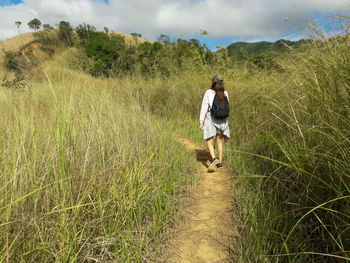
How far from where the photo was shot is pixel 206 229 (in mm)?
2154

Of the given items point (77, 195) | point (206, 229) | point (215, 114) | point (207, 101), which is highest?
point (207, 101)

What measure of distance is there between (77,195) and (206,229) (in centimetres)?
131

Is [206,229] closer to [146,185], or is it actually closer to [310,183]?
[146,185]

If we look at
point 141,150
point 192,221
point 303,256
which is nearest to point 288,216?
point 303,256

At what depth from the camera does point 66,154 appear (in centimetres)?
179

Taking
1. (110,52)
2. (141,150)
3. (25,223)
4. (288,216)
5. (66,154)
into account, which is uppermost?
(110,52)

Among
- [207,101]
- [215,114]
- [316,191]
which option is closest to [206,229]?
[316,191]

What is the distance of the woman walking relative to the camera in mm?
3697

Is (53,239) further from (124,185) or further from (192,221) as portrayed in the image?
(192,221)

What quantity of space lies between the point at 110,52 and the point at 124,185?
13.1 meters

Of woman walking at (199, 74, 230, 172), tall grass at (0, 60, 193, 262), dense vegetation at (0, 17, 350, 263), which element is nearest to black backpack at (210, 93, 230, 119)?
woman walking at (199, 74, 230, 172)

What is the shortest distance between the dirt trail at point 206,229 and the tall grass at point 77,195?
0.20 metres

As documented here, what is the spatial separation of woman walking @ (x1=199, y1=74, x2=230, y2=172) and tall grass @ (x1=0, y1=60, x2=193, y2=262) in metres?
1.39

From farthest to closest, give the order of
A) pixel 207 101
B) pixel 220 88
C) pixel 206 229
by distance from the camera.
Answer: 1. pixel 207 101
2. pixel 220 88
3. pixel 206 229
